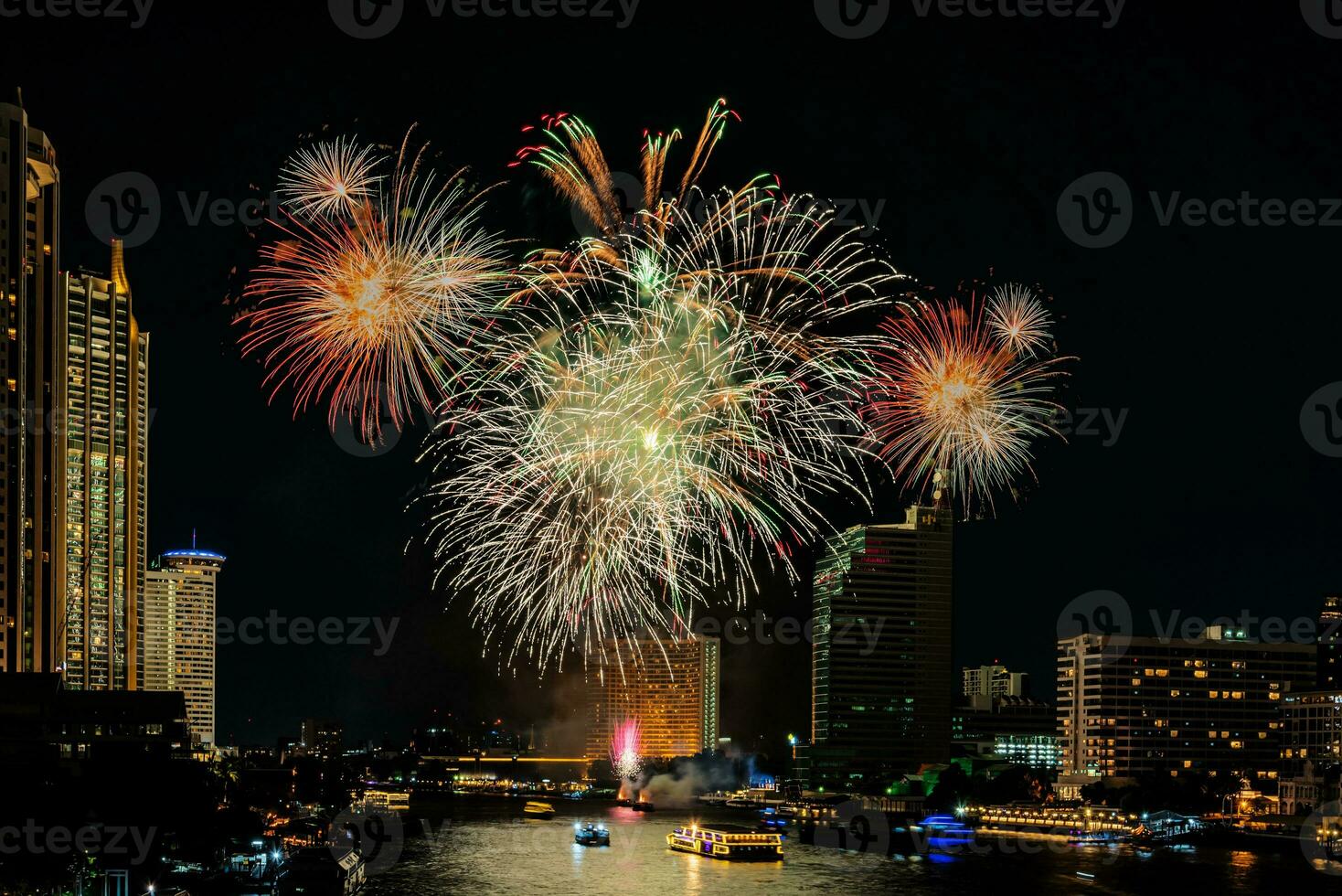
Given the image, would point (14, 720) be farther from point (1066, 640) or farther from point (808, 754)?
point (1066, 640)

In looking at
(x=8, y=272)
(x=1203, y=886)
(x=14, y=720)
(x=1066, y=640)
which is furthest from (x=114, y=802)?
(x=1066, y=640)

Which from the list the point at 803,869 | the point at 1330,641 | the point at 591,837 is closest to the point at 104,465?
the point at 591,837

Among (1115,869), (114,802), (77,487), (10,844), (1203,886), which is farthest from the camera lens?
(77,487)

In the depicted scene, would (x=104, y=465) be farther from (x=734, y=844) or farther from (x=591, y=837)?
(x=734, y=844)

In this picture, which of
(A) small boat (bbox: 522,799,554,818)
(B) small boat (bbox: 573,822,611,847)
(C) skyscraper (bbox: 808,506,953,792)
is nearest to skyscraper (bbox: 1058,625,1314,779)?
(C) skyscraper (bbox: 808,506,953,792)
